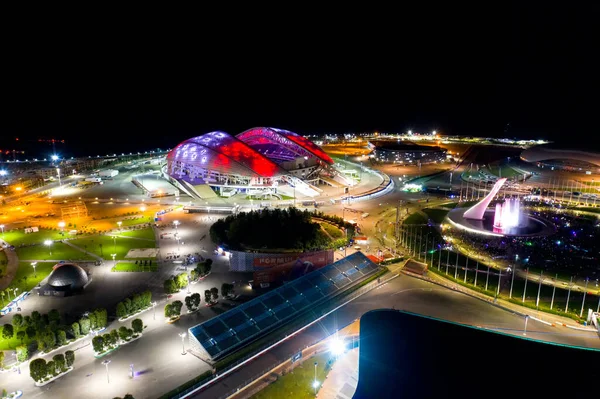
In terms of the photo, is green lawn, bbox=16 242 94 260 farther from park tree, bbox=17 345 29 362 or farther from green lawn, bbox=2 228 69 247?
park tree, bbox=17 345 29 362

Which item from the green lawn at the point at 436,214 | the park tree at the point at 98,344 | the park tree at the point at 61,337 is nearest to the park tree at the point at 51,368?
the park tree at the point at 98,344

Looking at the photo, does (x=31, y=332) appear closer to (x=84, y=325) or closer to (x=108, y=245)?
(x=84, y=325)

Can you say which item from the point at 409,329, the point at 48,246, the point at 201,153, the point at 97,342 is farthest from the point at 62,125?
the point at 409,329

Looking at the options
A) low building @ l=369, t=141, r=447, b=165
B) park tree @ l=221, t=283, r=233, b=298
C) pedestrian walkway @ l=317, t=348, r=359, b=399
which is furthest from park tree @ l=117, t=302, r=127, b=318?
low building @ l=369, t=141, r=447, b=165

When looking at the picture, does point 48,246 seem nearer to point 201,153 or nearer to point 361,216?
point 201,153

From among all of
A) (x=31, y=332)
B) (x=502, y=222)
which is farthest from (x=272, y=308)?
(x=502, y=222)

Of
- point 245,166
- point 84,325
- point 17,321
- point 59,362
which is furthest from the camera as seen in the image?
point 245,166
